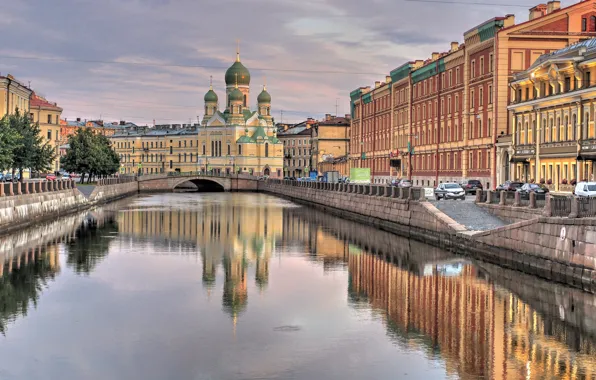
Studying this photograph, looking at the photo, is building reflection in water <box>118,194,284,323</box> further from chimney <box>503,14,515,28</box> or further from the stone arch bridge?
the stone arch bridge

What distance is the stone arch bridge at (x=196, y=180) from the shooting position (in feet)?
507

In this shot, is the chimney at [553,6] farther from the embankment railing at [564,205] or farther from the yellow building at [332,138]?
the yellow building at [332,138]

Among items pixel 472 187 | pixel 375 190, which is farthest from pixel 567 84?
pixel 375 190

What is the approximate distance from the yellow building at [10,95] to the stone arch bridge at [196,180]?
34.1 meters

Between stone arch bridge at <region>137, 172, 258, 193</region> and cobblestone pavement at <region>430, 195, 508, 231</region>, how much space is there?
10531 centimetres

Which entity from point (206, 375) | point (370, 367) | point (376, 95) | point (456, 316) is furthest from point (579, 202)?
point (376, 95)

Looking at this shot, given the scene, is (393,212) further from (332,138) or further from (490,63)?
(332,138)

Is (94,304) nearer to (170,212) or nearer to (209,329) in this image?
(209,329)

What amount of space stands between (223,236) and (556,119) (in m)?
26.3

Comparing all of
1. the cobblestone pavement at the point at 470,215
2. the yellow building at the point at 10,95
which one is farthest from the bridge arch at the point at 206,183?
the cobblestone pavement at the point at 470,215

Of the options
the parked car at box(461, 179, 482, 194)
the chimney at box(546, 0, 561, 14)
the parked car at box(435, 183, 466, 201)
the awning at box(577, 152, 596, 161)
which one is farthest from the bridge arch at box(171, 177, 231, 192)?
the awning at box(577, 152, 596, 161)

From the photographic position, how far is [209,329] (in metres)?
25.2

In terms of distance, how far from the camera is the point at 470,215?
154 ft

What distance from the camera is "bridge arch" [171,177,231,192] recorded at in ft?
519
